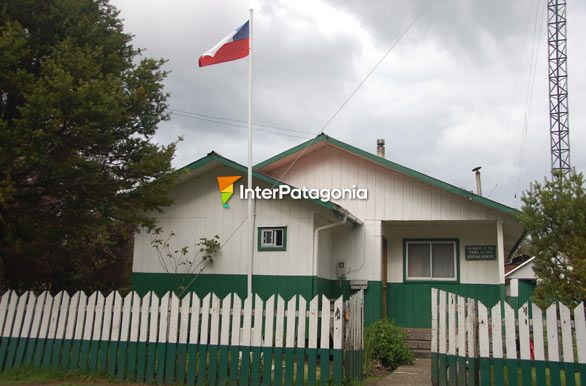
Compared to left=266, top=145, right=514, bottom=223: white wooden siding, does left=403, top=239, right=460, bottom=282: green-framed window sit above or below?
below

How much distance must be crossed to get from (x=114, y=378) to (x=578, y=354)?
642cm

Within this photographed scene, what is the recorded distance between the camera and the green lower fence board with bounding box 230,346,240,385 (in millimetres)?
8497

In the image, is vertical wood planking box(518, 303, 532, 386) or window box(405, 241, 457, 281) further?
window box(405, 241, 457, 281)

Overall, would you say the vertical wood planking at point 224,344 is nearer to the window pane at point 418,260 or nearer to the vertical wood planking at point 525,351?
the vertical wood planking at point 525,351

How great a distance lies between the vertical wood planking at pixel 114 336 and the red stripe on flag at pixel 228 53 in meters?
5.63

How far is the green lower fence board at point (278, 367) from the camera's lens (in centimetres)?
835

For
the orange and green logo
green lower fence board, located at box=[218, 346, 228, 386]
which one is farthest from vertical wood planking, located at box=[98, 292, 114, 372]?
the orange and green logo

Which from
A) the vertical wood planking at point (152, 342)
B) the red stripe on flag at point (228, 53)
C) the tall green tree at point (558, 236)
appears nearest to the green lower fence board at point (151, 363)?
the vertical wood planking at point (152, 342)

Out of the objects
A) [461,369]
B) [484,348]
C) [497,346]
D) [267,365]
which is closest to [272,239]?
[267,365]

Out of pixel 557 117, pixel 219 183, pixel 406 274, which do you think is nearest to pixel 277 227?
pixel 219 183

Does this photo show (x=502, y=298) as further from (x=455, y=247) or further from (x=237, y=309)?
(x=237, y=309)

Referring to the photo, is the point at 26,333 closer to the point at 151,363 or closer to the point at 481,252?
the point at 151,363

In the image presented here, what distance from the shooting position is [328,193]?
51.9 ft

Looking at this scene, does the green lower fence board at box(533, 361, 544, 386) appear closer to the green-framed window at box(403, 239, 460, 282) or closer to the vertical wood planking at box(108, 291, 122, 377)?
the vertical wood planking at box(108, 291, 122, 377)
